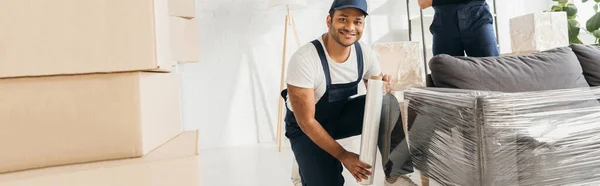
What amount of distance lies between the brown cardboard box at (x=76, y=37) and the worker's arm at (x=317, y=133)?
0.76 m

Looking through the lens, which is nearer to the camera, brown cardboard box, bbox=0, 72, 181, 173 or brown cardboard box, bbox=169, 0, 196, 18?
brown cardboard box, bbox=0, 72, 181, 173

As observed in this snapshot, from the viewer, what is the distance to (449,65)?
1.32 metres

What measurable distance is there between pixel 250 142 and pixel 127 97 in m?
2.92

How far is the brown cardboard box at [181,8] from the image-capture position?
3.95ft

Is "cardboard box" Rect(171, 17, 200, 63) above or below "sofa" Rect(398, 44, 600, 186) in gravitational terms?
above

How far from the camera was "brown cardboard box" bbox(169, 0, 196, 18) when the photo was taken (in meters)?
1.20

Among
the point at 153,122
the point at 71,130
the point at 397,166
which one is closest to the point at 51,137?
the point at 71,130

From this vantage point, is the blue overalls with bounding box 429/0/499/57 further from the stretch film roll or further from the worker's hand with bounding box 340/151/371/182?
the worker's hand with bounding box 340/151/371/182

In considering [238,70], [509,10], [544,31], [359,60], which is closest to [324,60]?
[359,60]

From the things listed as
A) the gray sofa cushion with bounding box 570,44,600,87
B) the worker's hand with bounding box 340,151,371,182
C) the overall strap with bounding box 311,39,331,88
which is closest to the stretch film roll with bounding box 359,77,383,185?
the worker's hand with bounding box 340,151,371,182

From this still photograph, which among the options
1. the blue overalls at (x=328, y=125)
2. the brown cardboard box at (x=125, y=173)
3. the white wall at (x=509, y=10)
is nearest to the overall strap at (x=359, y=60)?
the blue overalls at (x=328, y=125)

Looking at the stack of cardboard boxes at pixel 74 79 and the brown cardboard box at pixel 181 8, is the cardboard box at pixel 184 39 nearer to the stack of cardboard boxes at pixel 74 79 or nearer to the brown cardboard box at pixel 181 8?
the brown cardboard box at pixel 181 8

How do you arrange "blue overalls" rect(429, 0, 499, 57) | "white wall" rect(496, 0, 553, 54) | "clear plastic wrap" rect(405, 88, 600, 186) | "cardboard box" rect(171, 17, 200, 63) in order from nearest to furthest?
1. "clear plastic wrap" rect(405, 88, 600, 186)
2. "cardboard box" rect(171, 17, 200, 63)
3. "blue overalls" rect(429, 0, 499, 57)
4. "white wall" rect(496, 0, 553, 54)

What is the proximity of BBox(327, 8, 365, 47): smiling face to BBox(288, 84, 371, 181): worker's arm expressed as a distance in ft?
0.71
